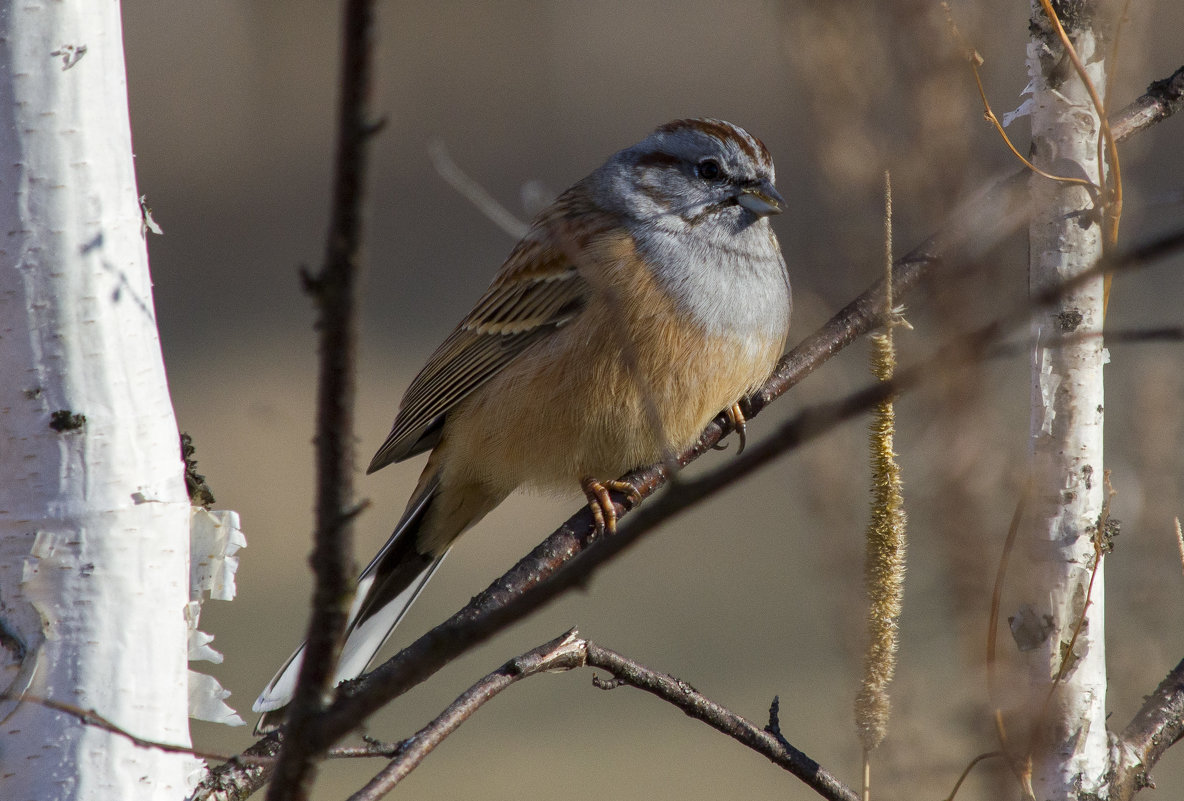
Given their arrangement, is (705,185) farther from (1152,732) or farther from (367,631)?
(1152,732)

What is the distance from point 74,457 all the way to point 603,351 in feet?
6.27

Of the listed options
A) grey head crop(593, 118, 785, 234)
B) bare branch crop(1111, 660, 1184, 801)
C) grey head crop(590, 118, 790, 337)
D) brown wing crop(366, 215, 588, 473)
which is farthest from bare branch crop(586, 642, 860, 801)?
grey head crop(593, 118, 785, 234)

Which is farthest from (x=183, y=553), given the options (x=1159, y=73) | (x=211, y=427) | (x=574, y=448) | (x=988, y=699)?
(x=1159, y=73)

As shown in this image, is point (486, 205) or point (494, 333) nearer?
point (486, 205)

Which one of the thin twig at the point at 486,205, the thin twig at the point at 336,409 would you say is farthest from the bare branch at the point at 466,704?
the thin twig at the point at 486,205

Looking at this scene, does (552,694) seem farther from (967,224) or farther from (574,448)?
(967,224)

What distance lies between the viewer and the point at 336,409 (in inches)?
42.3

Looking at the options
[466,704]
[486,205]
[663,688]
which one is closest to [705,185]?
[663,688]

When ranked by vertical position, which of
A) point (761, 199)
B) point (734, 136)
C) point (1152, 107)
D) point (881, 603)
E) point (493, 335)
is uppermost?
point (734, 136)

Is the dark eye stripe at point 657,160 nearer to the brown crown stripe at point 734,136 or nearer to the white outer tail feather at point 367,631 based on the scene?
the brown crown stripe at point 734,136

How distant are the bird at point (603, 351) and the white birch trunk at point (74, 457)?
1441mm

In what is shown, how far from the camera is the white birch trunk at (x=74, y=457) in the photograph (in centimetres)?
191

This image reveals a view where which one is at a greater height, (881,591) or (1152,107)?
(1152,107)

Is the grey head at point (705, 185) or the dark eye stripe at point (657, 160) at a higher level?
the dark eye stripe at point (657, 160)
